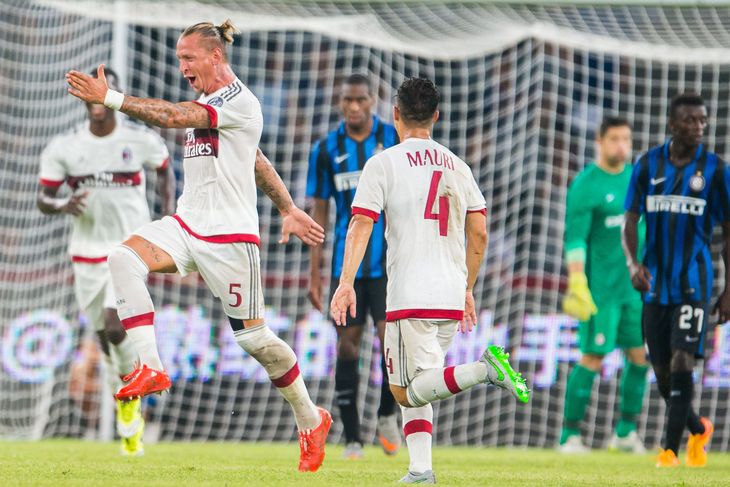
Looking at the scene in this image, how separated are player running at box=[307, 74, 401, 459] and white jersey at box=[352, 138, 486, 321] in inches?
100

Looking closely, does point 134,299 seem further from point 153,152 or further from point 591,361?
point 591,361

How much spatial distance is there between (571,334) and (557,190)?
1.94m

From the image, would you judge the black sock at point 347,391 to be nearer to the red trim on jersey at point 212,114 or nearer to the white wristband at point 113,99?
the red trim on jersey at point 212,114

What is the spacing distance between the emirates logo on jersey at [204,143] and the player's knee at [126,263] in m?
0.59

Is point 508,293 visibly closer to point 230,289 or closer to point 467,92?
point 467,92

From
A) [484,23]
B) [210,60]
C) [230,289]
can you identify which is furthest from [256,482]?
[484,23]

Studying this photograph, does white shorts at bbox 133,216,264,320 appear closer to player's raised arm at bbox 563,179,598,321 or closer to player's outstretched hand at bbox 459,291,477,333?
player's outstretched hand at bbox 459,291,477,333

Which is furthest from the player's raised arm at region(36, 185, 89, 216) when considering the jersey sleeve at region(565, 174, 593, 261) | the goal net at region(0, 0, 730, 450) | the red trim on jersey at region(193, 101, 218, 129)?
the jersey sleeve at region(565, 174, 593, 261)

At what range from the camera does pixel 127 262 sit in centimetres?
607

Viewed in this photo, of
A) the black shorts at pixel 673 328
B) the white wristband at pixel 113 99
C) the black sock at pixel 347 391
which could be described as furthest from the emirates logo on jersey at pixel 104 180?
the black shorts at pixel 673 328

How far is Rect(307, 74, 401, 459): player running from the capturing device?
850cm

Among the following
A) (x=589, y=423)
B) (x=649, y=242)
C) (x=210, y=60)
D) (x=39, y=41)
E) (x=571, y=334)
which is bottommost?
(x=589, y=423)

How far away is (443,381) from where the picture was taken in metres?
5.62

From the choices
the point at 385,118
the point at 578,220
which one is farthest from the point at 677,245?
the point at 385,118
